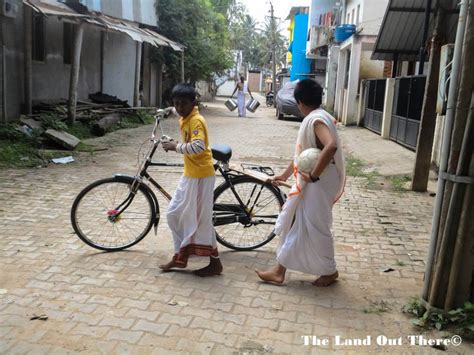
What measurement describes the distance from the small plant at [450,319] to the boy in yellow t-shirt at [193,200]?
1641 mm

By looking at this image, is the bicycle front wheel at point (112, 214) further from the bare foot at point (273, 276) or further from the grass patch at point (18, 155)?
the grass patch at point (18, 155)

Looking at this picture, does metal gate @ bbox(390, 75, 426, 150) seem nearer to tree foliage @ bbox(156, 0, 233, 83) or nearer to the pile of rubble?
the pile of rubble

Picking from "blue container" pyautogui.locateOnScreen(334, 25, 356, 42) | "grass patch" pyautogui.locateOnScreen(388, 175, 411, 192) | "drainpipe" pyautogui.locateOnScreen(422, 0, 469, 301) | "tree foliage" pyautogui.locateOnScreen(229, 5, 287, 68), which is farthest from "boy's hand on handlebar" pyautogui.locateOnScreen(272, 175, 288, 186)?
"tree foliage" pyautogui.locateOnScreen(229, 5, 287, 68)

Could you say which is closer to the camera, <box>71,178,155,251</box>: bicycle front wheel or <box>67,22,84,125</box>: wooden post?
<box>71,178,155,251</box>: bicycle front wheel

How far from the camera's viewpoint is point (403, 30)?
12719 mm

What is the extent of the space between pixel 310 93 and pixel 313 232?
107 centimetres

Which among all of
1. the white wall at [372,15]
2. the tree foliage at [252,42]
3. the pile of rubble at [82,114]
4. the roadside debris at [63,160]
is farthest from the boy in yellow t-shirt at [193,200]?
the tree foliage at [252,42]

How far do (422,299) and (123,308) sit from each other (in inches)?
82.6

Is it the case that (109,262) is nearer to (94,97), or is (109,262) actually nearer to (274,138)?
(274,138)

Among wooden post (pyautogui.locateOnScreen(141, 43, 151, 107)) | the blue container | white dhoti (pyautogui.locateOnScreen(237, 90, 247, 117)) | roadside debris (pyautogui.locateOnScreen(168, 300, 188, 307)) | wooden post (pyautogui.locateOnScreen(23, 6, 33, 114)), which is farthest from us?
white dhoti (pyautogui.locateOnScreen(237, 90, 247, 117))

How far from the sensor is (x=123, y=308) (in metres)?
3.48

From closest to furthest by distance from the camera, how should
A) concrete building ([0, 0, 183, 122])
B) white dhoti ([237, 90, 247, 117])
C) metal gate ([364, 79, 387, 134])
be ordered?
concrete building ([0, 0, 183, 122]) → metal gate ([364, 79, 387, 134]) → white dhoti ([237, 90, 247, 117])

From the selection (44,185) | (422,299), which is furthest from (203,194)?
(44,185)

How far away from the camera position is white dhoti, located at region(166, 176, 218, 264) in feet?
13.2
